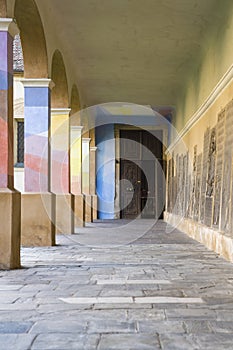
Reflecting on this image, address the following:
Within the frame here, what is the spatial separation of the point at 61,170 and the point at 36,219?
2833 millimetres

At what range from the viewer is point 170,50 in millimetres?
9867

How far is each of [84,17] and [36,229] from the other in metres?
3.47

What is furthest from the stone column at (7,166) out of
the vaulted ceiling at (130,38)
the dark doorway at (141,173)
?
the dark doorway at (141,173)

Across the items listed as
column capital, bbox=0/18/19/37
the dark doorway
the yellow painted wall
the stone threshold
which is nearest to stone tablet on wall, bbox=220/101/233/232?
the yellow painted wall

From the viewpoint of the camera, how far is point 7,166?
5.52 metres

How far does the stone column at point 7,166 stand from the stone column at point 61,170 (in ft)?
15.1

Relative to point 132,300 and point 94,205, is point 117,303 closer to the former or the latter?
point 132,300

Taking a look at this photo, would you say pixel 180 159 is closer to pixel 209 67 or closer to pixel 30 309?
pixel 209 67

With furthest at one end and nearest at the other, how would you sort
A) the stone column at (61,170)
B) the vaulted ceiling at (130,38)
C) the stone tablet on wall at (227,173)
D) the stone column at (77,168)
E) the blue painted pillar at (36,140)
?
the stone column at (77,168)
the stone column at (61,170)
the blue painted pillar at (36,140)
the vaulted ceiling at (130,38)
the stone tablet on wall at (227,173)

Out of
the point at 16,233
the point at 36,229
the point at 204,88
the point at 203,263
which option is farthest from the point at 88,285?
the point at 204,88

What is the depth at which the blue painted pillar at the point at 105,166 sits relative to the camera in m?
19.1

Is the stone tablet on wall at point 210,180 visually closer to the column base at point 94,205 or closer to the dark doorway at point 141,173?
the column base at point 94,205

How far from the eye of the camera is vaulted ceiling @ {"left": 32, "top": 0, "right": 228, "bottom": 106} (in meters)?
7.67

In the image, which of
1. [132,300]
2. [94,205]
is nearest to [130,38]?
[132,300]
